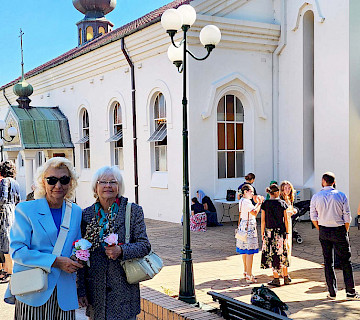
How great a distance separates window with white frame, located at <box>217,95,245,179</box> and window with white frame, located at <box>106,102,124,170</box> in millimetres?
4444

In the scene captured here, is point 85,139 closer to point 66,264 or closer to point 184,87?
point 184,87

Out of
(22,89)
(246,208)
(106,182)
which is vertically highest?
(22,89)

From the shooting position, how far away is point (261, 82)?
49.8 ft

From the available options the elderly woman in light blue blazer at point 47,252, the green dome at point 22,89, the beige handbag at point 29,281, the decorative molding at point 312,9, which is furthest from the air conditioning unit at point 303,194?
the green dome at point 22,89

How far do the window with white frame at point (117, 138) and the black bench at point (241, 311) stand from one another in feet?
42.8

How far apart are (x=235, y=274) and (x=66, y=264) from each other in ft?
17.5

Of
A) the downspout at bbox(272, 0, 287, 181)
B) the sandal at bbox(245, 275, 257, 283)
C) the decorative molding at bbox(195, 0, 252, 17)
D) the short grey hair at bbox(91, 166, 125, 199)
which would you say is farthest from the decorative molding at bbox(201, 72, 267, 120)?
the short grey hair at bbox(91, 166, 125, 199)

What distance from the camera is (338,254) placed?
21.8 ft

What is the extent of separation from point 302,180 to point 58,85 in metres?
13.0

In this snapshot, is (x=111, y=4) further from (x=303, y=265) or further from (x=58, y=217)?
(x=58, y=217)

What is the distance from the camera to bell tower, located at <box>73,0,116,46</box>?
98.7ft

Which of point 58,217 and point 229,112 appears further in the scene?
point 229,112

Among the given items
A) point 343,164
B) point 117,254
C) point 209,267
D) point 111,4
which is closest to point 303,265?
point 209,267

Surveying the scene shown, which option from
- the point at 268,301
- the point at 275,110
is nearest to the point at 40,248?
the point at 268,301
